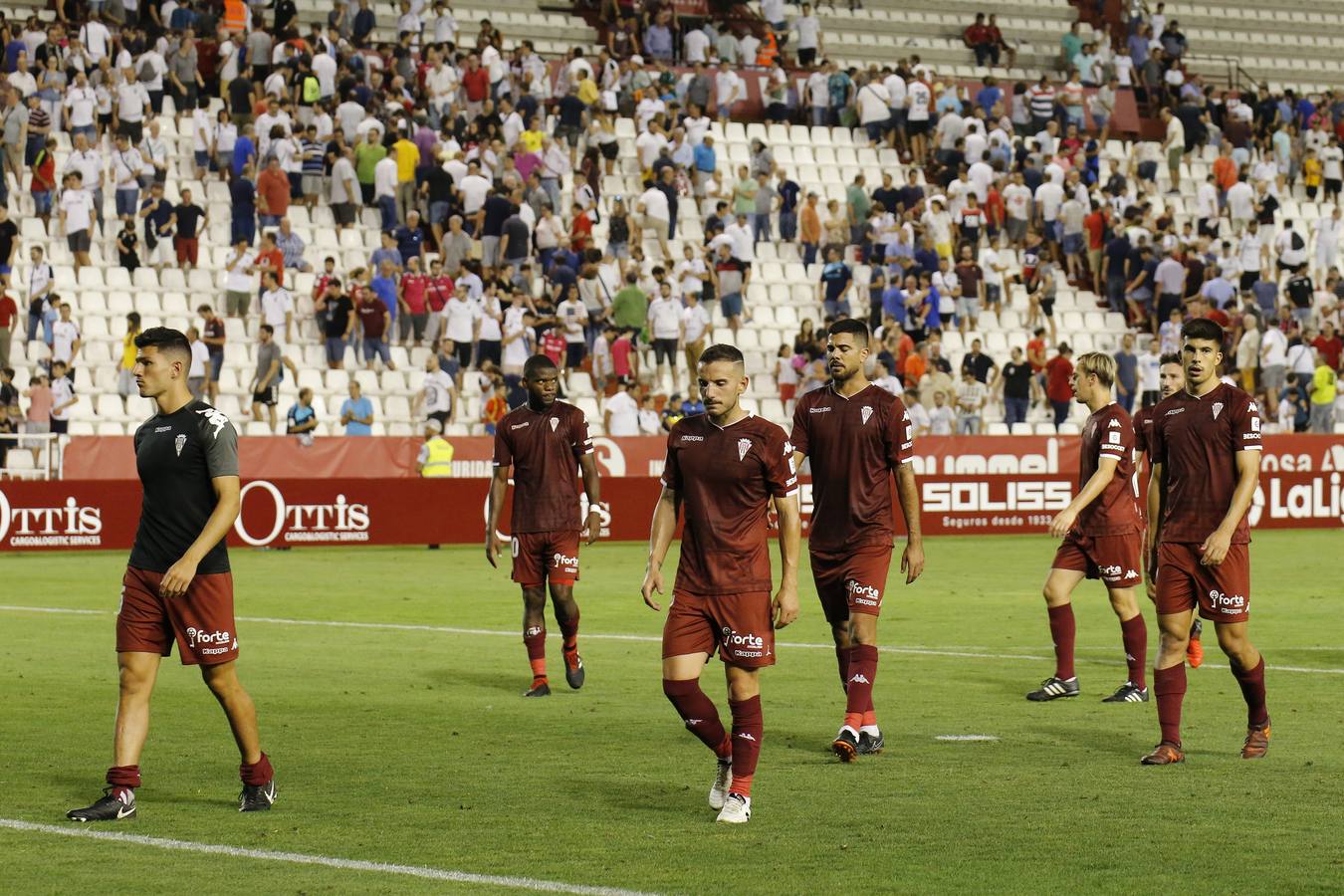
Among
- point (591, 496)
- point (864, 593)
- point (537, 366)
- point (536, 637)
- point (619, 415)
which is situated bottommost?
point (619, 415)

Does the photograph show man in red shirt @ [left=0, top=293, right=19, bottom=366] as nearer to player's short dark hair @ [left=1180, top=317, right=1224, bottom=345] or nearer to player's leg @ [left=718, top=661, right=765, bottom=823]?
player's short dark hair @ [left=1180, top=317, right=1224, bottom=345]

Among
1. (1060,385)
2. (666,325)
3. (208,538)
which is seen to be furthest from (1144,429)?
(1060,385)

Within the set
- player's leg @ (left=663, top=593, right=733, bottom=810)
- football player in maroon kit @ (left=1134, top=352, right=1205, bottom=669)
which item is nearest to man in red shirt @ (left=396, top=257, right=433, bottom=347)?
football player in maroon kit @ (left=1134, top=352, right=1205, bottom=669)

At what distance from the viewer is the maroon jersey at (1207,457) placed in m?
11.1

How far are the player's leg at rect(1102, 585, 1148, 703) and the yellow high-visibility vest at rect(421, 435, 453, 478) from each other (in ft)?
57.1

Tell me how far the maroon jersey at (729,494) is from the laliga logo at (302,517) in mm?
19327

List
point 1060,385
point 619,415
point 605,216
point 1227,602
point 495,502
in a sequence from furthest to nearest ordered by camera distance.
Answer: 1. point 605,216
2. point 1060,385
3. point 619,415
4. point 495,502
5. point 1227,602

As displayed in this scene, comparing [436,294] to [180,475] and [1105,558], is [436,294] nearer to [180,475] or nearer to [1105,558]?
[1105,558]

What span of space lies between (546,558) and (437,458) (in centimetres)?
1626

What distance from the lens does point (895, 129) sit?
44.0 m

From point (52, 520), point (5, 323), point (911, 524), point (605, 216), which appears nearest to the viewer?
point (911, 524)

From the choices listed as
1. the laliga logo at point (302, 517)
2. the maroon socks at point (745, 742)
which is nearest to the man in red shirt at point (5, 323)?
the laliga logo at point (302, 517)

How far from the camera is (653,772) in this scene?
10781mm

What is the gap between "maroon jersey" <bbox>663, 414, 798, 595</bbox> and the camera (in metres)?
9.58
